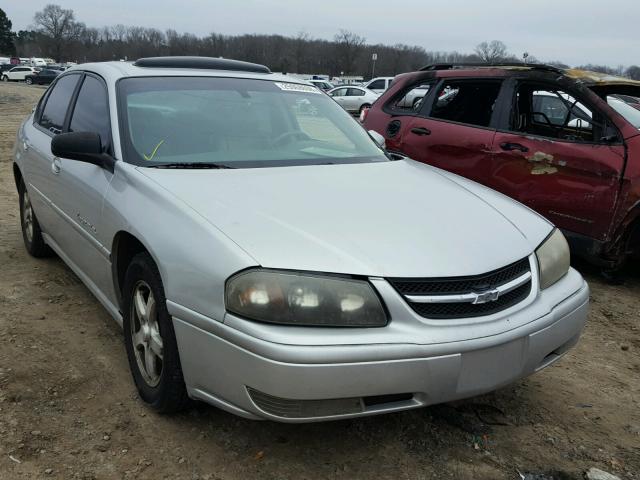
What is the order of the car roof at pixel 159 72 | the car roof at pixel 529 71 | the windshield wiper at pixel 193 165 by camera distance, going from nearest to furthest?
the windshield wiper at pixel 193 165, the car roof at pixel 159 72, the car roof at pixel 529 71

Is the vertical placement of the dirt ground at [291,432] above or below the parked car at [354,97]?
above

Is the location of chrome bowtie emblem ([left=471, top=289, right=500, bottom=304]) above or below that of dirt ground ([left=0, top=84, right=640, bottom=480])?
above

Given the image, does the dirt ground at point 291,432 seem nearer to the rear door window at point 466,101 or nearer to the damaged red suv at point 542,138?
the damaged red suv at point 542,138

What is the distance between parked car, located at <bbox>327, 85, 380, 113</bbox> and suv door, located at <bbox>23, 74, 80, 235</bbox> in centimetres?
2086

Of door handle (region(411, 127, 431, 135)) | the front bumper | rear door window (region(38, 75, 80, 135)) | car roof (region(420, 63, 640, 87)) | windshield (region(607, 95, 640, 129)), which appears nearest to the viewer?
the front bumper

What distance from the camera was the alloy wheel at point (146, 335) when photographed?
2588mm

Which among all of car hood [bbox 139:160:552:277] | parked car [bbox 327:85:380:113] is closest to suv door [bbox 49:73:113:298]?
car hood [bbox 139:160:552:277]

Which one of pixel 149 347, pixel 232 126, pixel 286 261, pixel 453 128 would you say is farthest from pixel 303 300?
pixel 453 128

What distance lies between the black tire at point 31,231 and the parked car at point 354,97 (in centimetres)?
2068

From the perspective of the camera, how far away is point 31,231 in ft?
15.7

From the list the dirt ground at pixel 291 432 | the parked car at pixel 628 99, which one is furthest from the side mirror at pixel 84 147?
the parked car at pixel 628 99

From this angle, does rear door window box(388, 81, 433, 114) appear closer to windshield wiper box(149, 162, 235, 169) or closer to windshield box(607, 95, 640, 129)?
windshield box(607, 95, 640, 129)

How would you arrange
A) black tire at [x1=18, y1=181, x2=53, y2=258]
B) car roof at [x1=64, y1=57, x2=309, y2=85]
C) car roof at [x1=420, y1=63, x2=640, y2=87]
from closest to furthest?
car roof at [x1=64, y1=57, x2=309, y2=85] < black tire at [x1=18, y1=181, x2=53, y2=258] < car roof at [x1=420, y1=63, x2=640, y2=87]

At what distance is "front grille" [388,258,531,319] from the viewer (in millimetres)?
2152
